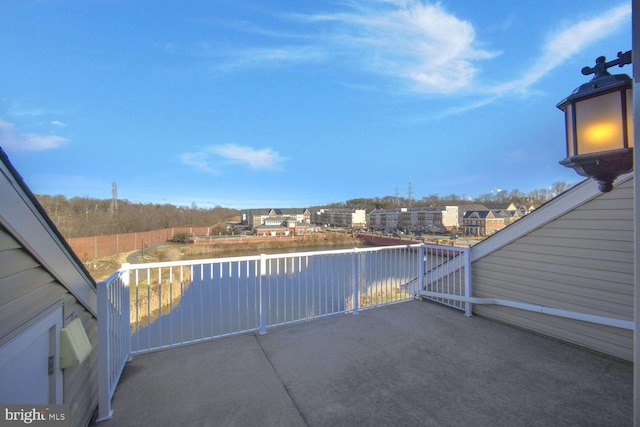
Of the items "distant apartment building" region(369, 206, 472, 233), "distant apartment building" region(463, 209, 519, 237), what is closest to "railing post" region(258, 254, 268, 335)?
"distant apartment building" region(463, 209, 519, 237)

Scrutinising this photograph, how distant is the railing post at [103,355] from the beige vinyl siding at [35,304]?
8 centimetres

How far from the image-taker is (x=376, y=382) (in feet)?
6.47

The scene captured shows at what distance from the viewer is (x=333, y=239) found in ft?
110

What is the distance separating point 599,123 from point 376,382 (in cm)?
198

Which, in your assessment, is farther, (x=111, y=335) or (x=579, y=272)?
(x=579, y=272)

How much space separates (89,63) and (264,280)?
11791mm

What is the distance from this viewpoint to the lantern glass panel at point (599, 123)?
1051 millimetres

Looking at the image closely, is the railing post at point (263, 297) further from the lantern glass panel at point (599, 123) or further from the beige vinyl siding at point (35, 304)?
the lantern glass panel at point (599, 123)

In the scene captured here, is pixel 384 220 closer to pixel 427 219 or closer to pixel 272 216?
pixel 427 219

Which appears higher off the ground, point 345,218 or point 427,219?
point 345,218

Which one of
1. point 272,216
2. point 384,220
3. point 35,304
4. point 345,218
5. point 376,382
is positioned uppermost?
point 272,216

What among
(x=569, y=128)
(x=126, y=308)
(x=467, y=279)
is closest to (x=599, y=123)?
(x=569, y=128)

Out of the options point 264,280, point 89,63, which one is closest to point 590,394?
point 264,280

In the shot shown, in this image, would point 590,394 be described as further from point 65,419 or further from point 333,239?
point 333,239
